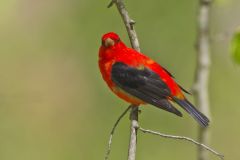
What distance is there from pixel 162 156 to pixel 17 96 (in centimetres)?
222

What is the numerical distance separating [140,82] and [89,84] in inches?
164

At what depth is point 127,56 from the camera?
590 cm

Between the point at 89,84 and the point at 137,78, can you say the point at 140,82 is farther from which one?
the point at 89,84

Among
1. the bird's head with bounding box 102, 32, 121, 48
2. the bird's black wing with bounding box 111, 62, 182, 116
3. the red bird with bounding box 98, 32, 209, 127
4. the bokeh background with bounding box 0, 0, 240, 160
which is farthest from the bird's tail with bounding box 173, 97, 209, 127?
the bokeh background with bounding box 0, 0, 240, 160

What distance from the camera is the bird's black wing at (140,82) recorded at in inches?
231

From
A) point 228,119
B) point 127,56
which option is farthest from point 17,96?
point 127,56

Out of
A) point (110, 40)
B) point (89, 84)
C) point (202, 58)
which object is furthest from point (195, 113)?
point (89, 84)

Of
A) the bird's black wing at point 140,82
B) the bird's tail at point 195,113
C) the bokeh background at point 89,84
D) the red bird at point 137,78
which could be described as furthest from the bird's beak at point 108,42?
the bokeh background at point 89,84

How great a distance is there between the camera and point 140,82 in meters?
5.93

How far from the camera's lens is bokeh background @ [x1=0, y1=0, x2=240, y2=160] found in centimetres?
945

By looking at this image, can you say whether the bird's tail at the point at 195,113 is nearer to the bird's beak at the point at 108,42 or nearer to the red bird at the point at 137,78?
the red bird at the point at 137,78

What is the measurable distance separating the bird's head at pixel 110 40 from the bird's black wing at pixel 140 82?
0.17 metres

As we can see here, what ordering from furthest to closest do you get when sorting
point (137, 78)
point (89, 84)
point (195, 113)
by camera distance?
point (89, 84) → point (137, 78) → point (195, 113)

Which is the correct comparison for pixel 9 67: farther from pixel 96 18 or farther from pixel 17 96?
pixel 96 18
